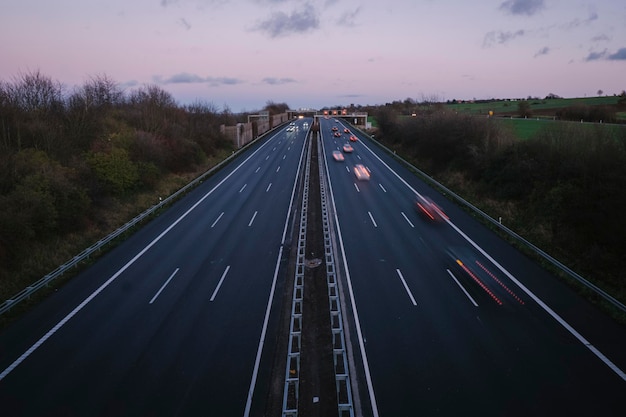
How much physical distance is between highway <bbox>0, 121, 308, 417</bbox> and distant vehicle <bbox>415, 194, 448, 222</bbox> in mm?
10297

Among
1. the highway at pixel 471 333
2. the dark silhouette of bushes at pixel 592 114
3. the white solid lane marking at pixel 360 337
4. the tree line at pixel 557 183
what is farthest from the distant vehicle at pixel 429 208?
the dark silhouette of bushes at pixel 592 114

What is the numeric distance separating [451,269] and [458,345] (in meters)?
6.29

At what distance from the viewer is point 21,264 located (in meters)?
17.9

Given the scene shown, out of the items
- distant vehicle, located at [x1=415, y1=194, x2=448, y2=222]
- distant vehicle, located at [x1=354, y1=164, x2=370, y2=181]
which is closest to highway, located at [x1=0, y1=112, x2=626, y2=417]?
distant vehicle, located at [x1=415, y1=194, x2=448, y2=222]

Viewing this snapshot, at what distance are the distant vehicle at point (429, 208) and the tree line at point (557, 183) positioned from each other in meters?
3.22

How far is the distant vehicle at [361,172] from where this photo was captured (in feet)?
131

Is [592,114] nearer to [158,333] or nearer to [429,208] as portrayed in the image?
[429,208]

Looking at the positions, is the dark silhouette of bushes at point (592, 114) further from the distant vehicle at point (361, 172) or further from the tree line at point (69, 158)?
the tree line at point (69, 158)

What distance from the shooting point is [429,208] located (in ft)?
94.5

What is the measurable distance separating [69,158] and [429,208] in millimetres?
26636

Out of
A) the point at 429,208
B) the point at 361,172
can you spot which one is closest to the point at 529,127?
the point at 361,172

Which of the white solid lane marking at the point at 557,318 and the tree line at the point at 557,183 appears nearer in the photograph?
the white solid lane marking at the point at 557,318

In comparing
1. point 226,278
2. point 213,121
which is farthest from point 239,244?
point 213,121

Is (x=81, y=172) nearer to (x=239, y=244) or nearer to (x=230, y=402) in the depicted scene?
(x=239, y=244)
